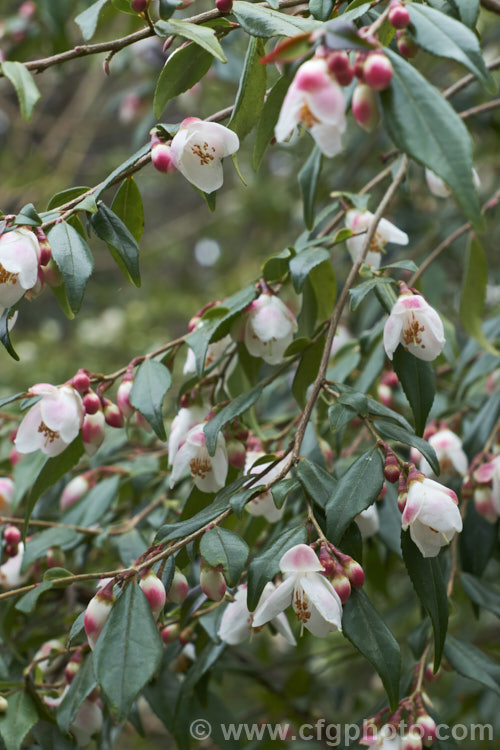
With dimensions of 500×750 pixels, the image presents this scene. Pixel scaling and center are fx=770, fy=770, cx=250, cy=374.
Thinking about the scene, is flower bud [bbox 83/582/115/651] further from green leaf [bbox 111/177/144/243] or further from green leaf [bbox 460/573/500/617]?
green leaf [bbox 460/573/500/617]

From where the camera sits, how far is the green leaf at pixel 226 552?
0.64 meters

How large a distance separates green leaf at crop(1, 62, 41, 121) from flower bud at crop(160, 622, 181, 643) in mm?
626

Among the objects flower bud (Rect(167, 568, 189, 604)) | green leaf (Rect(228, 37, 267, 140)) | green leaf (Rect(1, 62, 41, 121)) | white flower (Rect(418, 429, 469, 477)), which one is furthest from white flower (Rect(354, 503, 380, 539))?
green leaf (Rect(1, 62, 41, 121))

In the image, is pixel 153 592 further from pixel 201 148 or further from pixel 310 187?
pixel 310 187

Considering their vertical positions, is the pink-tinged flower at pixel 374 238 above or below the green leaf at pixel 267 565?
above

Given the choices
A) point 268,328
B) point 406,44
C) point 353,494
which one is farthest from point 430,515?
point 406,44

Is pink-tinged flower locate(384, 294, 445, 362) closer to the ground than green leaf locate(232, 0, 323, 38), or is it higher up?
closer to the ground

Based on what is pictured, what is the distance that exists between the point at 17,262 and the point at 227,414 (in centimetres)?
27

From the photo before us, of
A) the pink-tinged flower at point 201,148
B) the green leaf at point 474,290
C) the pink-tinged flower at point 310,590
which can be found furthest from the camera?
the green leaf at point 474,290

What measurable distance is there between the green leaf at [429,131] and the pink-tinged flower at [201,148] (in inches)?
9.1

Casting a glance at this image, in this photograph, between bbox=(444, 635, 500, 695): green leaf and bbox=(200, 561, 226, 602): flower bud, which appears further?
bbox=(444, 635, 500, 695): green leaf

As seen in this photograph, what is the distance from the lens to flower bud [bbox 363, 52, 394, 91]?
530mm

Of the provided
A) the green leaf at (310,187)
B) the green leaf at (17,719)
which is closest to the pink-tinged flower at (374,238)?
the green leaf at (310,187)

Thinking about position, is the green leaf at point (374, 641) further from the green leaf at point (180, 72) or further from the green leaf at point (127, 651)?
the green leaf at point (180, 72)
